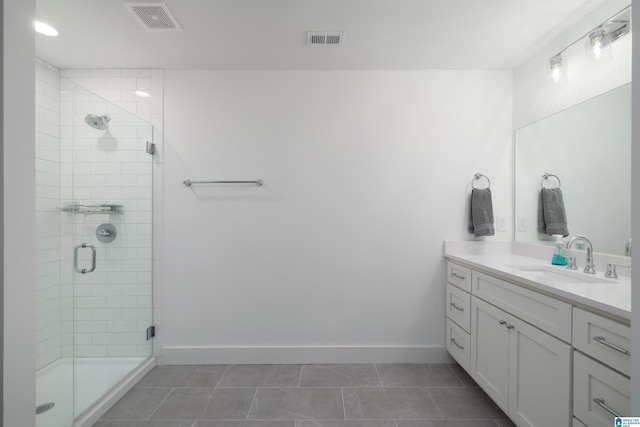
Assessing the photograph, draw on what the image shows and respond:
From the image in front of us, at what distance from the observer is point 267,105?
7.54 ft

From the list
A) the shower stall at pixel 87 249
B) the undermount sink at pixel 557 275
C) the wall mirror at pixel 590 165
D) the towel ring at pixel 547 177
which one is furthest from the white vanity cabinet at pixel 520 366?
the shower stall at pixel 87 249

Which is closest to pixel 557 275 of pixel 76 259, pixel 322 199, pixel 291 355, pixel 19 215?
pixel 322 199

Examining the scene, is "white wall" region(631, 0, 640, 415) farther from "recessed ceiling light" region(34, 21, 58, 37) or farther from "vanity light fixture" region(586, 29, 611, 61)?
"recessed ceiling light" region(34, 21, 58, 37)

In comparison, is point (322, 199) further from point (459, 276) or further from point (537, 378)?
point (537, 378)

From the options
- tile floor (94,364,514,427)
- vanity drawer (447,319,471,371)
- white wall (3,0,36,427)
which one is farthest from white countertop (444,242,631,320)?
white wall (3,0,36,427)

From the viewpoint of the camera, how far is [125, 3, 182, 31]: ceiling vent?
1.60 m

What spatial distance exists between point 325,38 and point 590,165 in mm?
1770

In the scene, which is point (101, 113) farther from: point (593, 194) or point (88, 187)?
point (593, 194)

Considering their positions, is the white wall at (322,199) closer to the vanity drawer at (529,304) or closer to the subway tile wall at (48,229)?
the vanity drawer at (529,304)

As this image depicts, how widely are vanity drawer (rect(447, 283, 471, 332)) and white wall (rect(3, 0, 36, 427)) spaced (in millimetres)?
2136

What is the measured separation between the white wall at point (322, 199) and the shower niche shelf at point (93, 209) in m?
0.36

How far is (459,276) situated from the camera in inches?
80.8

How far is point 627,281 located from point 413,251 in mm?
1178

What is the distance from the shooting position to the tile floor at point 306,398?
5.37ft
